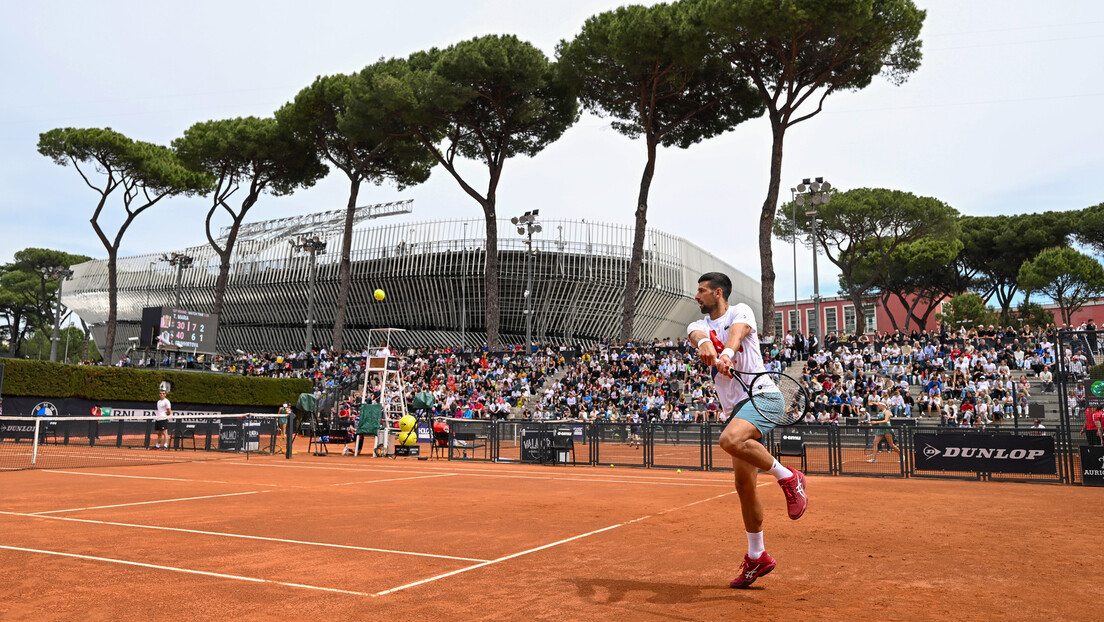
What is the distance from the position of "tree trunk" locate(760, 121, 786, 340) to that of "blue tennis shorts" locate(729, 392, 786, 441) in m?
29.2

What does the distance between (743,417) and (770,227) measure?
103ft

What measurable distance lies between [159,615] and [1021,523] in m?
8.98

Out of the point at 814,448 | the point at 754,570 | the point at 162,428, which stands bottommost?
the point at 754,570

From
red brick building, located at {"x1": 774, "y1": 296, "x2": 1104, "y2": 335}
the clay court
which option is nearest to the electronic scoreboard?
the clay court

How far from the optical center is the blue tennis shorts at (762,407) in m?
5.30

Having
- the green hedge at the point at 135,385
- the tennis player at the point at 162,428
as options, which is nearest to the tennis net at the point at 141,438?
the tennis player at the point at 162,428

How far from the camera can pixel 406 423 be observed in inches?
909

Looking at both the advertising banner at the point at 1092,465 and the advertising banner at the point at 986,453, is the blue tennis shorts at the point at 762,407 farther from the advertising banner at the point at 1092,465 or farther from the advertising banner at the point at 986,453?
the advertising banner at the point at 1092,465

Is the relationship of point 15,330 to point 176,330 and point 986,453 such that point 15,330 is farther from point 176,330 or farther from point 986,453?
point 986,453

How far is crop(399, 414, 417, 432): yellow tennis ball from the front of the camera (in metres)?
23.1

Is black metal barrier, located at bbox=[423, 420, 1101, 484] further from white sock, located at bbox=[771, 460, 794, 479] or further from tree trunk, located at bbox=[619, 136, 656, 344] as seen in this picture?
tree trunk, located at bbox=[619, 136, 656, 344]

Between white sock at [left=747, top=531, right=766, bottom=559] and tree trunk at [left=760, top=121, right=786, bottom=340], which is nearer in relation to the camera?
white sock at [left=747, top=531, right=766, bottom=559]

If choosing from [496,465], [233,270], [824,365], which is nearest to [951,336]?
[824,365]

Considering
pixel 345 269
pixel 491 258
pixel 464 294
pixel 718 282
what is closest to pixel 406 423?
pixel 718 282
